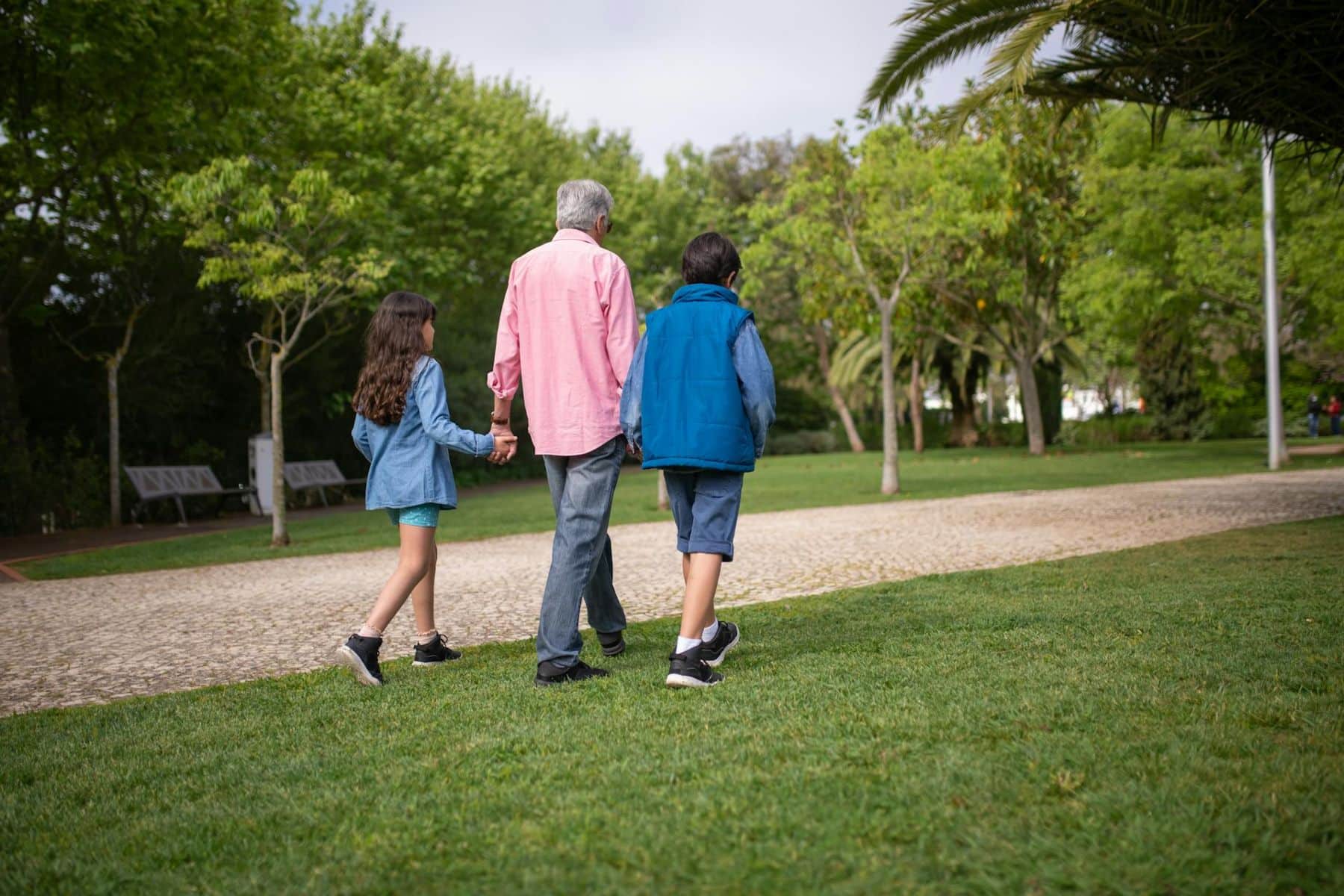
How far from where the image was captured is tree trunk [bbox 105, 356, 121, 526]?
16453 millimetres

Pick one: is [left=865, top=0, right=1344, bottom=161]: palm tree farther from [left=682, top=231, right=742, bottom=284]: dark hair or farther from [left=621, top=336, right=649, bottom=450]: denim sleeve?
[left=621, top=336, right=649, bottom=450]: denim sleeve

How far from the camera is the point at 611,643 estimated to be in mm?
5387

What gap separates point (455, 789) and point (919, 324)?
89.4 feet

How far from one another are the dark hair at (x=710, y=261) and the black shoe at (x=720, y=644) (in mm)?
1542

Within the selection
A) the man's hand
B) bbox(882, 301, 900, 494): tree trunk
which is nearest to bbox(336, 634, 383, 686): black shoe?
the man's hand

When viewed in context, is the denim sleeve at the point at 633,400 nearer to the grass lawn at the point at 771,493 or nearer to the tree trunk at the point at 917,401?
the grass lawn at the point at 771,493

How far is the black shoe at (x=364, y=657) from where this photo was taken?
16.0 ft

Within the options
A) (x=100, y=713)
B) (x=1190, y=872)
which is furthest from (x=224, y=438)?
(x=1190, y=872)

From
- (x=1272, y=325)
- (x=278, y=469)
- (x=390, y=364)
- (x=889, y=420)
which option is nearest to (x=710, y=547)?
(x=390, y=364)

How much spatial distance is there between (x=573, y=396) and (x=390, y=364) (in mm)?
964

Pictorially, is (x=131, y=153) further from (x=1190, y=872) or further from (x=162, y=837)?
(x=1190, y=872)

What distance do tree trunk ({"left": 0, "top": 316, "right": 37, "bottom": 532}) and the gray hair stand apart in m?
13.4

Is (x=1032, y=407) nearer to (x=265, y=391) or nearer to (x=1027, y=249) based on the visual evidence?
(x=1027, y=249)

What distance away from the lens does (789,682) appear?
4512 millimetres
